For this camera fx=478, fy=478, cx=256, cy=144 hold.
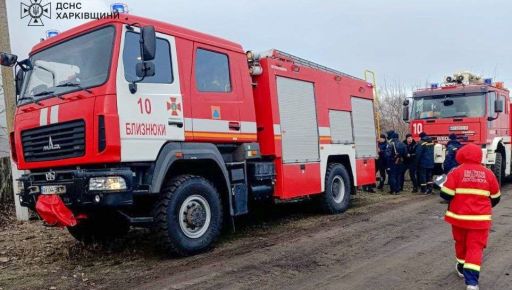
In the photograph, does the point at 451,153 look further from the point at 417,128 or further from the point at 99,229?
the point at 99,229

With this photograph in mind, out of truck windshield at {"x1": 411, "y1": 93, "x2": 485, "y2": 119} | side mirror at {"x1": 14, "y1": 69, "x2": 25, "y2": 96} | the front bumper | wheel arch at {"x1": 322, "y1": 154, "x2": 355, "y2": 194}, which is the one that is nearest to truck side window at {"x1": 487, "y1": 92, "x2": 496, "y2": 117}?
truck windshield at {"x1": 411, "y1": 93, "x2": 485, "y2": 119}

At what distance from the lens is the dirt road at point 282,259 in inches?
191

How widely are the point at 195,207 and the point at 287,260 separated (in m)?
1.32

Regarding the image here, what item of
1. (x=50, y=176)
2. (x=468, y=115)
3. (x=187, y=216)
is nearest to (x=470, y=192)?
(x=187, y=216)

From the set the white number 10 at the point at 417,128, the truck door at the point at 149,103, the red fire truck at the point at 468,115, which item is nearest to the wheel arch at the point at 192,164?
the truck door at the point at 149,103

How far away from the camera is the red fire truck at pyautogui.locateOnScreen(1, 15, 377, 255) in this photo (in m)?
5.23

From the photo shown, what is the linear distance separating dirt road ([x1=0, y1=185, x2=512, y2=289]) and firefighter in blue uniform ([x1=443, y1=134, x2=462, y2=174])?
3.32m

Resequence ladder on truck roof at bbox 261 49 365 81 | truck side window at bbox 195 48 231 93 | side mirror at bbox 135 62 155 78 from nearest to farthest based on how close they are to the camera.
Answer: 1. side mirror at bbox 135 62 155 78
2. truck side window at bbox 195 48 231 93
3. ladder on truck roof at bbox 261 49 365 81

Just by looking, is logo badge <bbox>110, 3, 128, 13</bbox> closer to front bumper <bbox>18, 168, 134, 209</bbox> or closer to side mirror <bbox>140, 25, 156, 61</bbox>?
side mirror <bbox>140, 25, 156, 61</bbox>

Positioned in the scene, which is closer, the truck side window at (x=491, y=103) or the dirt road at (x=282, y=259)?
the dirt road at (x=282, y=259)

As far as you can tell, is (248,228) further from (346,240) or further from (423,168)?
(423,168)

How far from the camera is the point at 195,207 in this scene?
19.7 feet

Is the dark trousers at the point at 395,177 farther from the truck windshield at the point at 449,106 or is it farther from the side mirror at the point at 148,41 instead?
the side mirror at the point at 148,41

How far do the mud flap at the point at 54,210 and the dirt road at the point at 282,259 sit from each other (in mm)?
626
